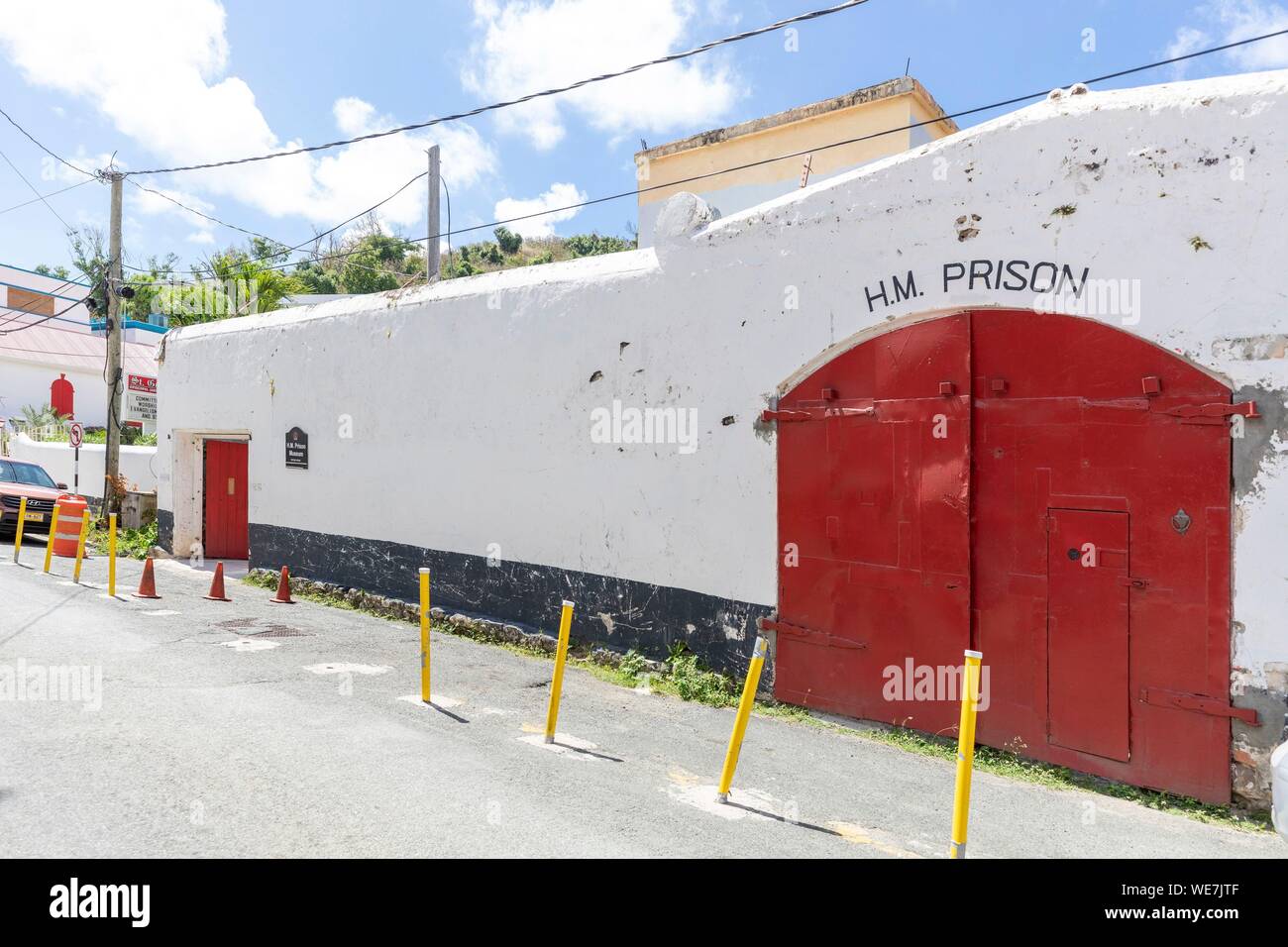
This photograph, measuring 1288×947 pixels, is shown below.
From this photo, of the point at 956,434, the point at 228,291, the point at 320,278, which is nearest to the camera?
the point at 956,434

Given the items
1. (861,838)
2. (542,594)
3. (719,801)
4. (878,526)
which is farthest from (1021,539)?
(542,594)

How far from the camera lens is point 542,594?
9.45m

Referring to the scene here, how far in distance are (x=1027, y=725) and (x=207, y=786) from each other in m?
5.42

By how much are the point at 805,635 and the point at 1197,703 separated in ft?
9.35

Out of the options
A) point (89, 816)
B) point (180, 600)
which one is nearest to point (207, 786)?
point (89, 816)

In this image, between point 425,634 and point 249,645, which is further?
point 249,645

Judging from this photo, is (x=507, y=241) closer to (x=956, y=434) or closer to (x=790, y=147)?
(x=790, y=147)

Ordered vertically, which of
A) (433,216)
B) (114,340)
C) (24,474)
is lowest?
(24,474)

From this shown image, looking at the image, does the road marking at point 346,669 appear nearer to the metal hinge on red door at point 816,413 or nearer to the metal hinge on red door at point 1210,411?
the metal hinge on red door at point 816,413

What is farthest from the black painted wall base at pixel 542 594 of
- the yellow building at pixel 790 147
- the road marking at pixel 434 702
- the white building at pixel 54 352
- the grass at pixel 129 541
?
the white building at pixel 54 352

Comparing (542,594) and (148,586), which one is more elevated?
(542,594)

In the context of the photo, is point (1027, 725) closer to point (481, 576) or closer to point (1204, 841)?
point (1204, 841)

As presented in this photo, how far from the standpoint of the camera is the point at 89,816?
4.34 m

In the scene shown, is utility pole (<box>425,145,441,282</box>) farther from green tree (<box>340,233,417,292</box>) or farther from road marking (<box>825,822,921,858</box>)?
green tree (<box>340,233,417,292</box>)
